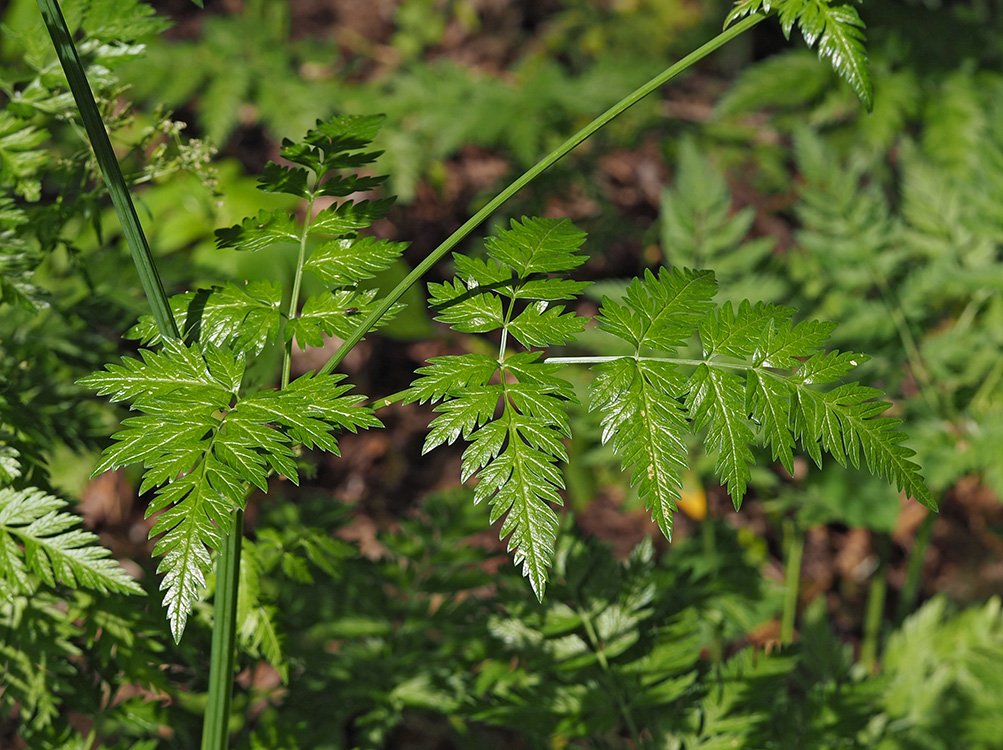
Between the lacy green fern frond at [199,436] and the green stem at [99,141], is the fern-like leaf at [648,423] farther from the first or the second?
the green stem at [99,141]

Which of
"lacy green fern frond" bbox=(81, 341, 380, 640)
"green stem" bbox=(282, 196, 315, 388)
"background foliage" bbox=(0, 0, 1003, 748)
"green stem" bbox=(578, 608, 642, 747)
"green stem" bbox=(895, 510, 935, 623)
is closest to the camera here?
"lacy green fern frond" bbox=(81, 341, 380, 640)

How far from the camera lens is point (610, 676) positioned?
1.72 m

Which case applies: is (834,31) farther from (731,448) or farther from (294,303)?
(294,303)

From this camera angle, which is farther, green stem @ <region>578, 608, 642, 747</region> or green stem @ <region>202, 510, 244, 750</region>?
green stem @ <region>578, 608, 642, 747</region>

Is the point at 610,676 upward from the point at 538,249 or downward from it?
downward

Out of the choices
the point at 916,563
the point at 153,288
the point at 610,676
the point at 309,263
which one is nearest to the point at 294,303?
the point at 309,263

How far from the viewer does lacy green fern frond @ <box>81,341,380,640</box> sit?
1046 millimetres

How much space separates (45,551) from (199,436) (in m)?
0.32

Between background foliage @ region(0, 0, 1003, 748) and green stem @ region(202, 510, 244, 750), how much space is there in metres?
0.15

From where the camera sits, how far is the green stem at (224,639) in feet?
3.97

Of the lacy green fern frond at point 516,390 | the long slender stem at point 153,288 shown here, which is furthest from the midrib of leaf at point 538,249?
the long slender stem at point 153,288

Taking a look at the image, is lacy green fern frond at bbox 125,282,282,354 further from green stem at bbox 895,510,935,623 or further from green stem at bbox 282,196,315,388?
green stem at bbox 895,510,935,623

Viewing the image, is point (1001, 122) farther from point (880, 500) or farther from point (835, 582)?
point (835, 582)

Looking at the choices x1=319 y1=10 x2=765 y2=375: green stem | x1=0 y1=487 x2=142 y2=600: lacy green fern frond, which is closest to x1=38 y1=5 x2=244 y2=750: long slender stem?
x1=0 y1=487 x2=142 y2=600: lacy green fern frond
